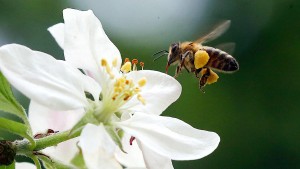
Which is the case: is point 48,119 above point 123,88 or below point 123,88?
below

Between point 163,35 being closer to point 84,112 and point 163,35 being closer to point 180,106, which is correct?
point 180,106

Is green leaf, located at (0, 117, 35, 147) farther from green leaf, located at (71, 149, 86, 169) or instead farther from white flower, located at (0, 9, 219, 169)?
green leaf, located at (71, 149, 86, 169)

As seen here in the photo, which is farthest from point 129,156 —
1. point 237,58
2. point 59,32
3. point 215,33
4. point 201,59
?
point 237,58

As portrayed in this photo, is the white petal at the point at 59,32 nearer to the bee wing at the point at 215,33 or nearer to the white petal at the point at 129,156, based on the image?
the white petal at the point at 129,156

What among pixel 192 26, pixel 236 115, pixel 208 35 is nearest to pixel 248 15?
pixel 192 26

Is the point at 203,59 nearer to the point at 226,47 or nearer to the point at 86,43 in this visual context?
the point at 226,47

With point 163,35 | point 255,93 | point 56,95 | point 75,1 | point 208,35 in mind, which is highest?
point 56,95


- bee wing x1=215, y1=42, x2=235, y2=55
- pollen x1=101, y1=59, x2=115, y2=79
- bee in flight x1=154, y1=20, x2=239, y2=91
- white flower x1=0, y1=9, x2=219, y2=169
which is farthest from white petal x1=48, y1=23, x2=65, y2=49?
bee wing x1=215, y1=42, x2=235, y2=55
